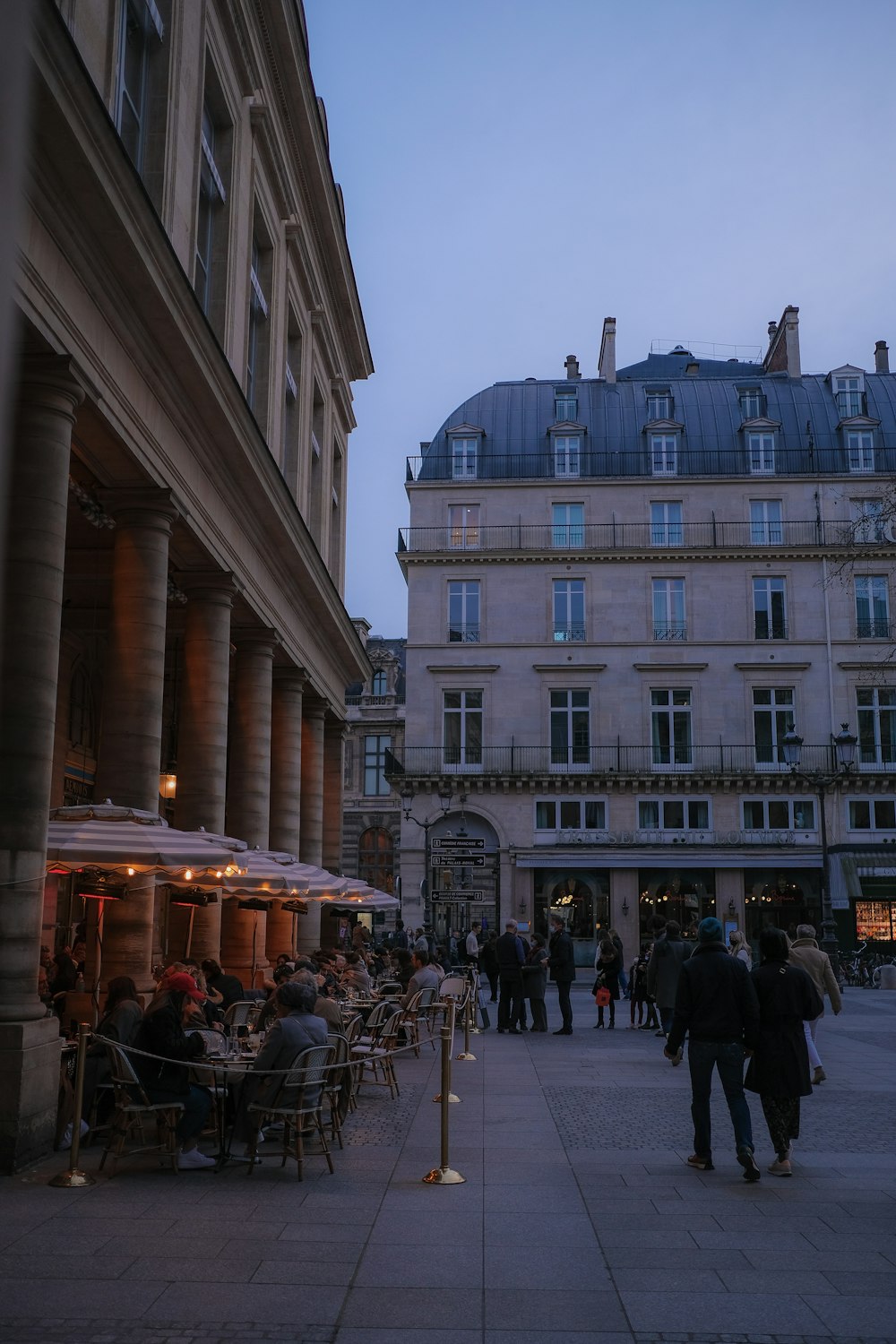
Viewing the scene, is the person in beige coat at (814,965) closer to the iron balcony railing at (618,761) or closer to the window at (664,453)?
the iron balcony railing at (618,761)

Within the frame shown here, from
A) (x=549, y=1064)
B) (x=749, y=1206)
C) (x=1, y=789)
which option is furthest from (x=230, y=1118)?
(x=549, y=1064)

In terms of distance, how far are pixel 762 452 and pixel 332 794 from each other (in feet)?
83.3

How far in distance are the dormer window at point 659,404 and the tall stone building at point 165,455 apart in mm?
Answer: 21780

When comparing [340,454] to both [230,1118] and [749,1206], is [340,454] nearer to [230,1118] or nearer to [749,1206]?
[230,1118]

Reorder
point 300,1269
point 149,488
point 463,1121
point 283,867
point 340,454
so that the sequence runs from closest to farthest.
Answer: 1. point 300,1269
2. point 463,1121
3. point 149,488
4. point 283,867
5. point 340,454

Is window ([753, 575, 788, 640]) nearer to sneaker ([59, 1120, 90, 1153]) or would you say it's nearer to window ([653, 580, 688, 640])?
window ([653, 580, 688, 640])

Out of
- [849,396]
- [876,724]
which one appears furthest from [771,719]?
[849,396]

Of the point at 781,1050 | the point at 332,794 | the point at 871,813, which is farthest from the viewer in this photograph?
the point at 871,813

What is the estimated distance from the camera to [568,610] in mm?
51438

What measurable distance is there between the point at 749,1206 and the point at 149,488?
11.7 metres

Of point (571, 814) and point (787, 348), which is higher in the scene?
point (787, 348)

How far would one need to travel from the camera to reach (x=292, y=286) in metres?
28.9

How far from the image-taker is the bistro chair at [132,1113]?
395 inches

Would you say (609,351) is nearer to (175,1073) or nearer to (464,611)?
(464,611)
